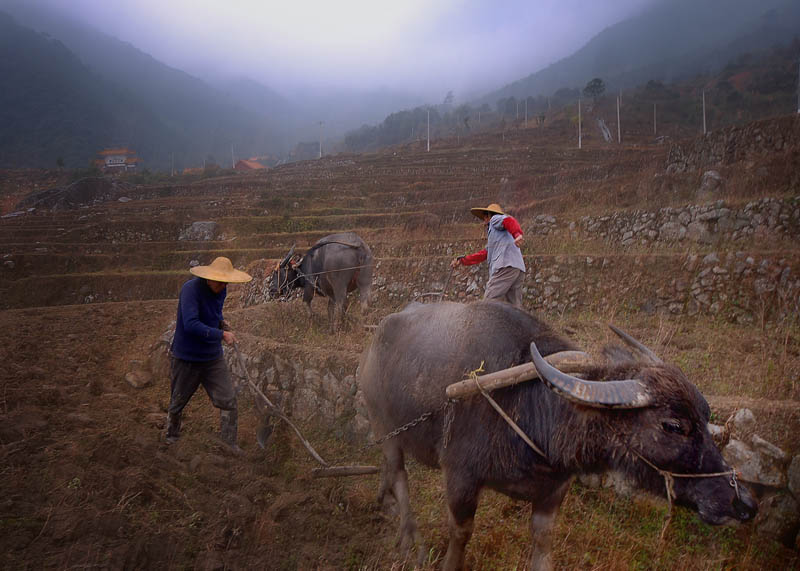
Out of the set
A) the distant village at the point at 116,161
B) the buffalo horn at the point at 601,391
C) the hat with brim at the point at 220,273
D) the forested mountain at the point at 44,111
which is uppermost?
the forested mountain at the point at 44,111

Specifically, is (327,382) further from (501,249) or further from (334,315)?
(334,315)

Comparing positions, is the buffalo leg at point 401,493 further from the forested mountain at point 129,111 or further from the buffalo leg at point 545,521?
the forested mountain at point 129,111

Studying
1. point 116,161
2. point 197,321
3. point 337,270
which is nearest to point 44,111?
point 116,161

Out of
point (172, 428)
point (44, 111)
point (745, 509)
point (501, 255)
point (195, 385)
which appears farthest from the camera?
point (44, 111)

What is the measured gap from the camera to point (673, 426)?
1.69 m

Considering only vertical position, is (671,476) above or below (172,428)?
above

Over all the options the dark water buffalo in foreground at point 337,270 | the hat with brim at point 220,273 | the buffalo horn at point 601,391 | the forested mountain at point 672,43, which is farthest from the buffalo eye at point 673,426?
the forested mountain at point 672,43

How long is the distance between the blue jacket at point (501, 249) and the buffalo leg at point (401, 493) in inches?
81.8

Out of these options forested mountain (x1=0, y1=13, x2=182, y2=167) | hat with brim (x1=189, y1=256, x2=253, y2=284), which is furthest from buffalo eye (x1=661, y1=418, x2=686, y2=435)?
forested mountain (x1=0, y1=13, x2=182, y2=167)

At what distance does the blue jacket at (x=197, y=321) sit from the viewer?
3432 mm

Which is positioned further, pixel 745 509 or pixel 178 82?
pixel 178 82

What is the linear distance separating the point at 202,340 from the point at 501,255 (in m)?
2.92

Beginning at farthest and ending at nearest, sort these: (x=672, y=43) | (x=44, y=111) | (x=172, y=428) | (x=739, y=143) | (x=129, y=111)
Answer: (x=672, y=43)
(x=129, y=111)
(x=44, y=111)
(x=739, y=143)
(x=172, y=428)

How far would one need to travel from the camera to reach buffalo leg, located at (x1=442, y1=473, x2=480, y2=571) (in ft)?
7.14
